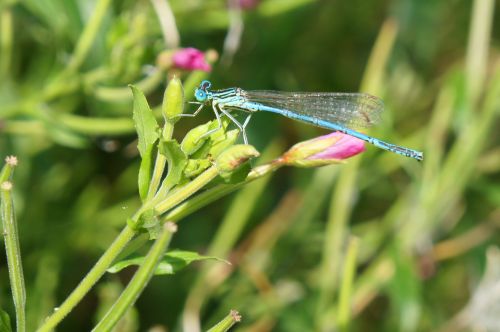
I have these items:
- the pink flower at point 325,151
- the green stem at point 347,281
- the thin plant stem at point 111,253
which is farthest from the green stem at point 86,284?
the green stem at point 347,281

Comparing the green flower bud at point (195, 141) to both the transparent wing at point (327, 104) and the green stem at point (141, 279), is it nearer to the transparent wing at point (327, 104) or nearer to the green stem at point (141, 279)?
the green stem at point (141, 279)

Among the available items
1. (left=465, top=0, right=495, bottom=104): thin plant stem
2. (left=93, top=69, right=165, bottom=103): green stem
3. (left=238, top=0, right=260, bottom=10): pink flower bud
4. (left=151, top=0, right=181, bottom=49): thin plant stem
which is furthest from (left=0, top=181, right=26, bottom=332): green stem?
(left=465, top=0, right=495, bottom=104): thin plant stem

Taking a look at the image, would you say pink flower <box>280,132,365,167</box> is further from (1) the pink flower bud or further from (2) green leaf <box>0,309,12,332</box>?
(1) the pink flower bud

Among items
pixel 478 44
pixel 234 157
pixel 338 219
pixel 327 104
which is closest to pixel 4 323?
pixel 234 157

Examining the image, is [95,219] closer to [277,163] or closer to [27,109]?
[27,109]

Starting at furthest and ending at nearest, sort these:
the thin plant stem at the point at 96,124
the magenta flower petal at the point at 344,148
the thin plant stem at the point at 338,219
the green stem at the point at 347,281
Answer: the thin plant stem at the point at 338,219 → the thin plant stem at the point at 96,124 → the green stem at the point at 347,281 → the magenta flower petal at the point at 344,148

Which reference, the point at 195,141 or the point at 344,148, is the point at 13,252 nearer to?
the point at 195,141

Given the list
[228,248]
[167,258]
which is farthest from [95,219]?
[167,258]
